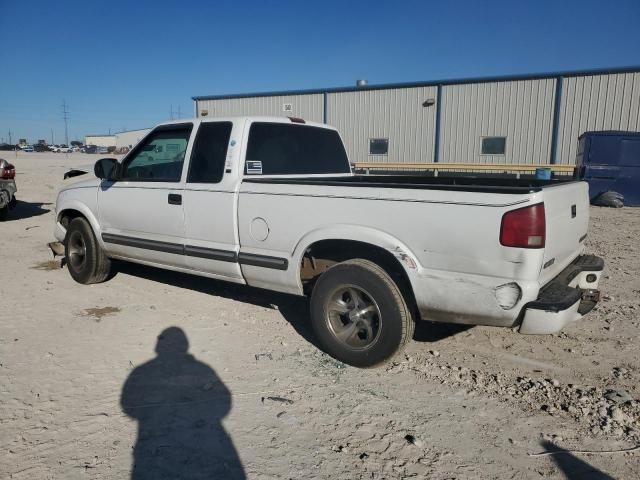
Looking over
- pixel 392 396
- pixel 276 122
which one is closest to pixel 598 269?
pixel 392 396

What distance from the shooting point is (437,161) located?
68.9ft

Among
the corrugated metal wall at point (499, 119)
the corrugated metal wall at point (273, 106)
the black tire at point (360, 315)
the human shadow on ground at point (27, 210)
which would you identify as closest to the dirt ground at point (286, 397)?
the black tire at point (360, 315)

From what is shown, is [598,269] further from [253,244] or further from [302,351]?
[253,244]

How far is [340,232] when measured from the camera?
360 centimetres

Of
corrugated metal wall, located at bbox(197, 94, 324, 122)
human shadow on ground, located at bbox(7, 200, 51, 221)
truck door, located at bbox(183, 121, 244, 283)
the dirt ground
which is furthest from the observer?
corrugated metal wall, located at bbox(197, 94, 324, 122)

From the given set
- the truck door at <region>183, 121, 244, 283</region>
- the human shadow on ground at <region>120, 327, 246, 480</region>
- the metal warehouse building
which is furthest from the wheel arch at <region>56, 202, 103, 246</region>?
the metal warehouse building

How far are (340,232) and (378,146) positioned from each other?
19386 millimetres

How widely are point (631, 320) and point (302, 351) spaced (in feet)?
10.6

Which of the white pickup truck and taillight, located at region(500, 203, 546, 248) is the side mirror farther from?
taillight, located at region(500, 203, 546, 248)

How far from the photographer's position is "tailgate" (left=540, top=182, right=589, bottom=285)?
3.10m

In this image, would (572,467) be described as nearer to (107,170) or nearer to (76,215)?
(107,170)

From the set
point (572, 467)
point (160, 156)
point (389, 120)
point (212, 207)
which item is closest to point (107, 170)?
point (160, 156)

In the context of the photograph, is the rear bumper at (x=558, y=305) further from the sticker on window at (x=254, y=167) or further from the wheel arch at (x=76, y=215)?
the wheel arch at (x=76, y=215)

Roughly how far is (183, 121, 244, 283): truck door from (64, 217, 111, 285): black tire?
A: 5.39ft
